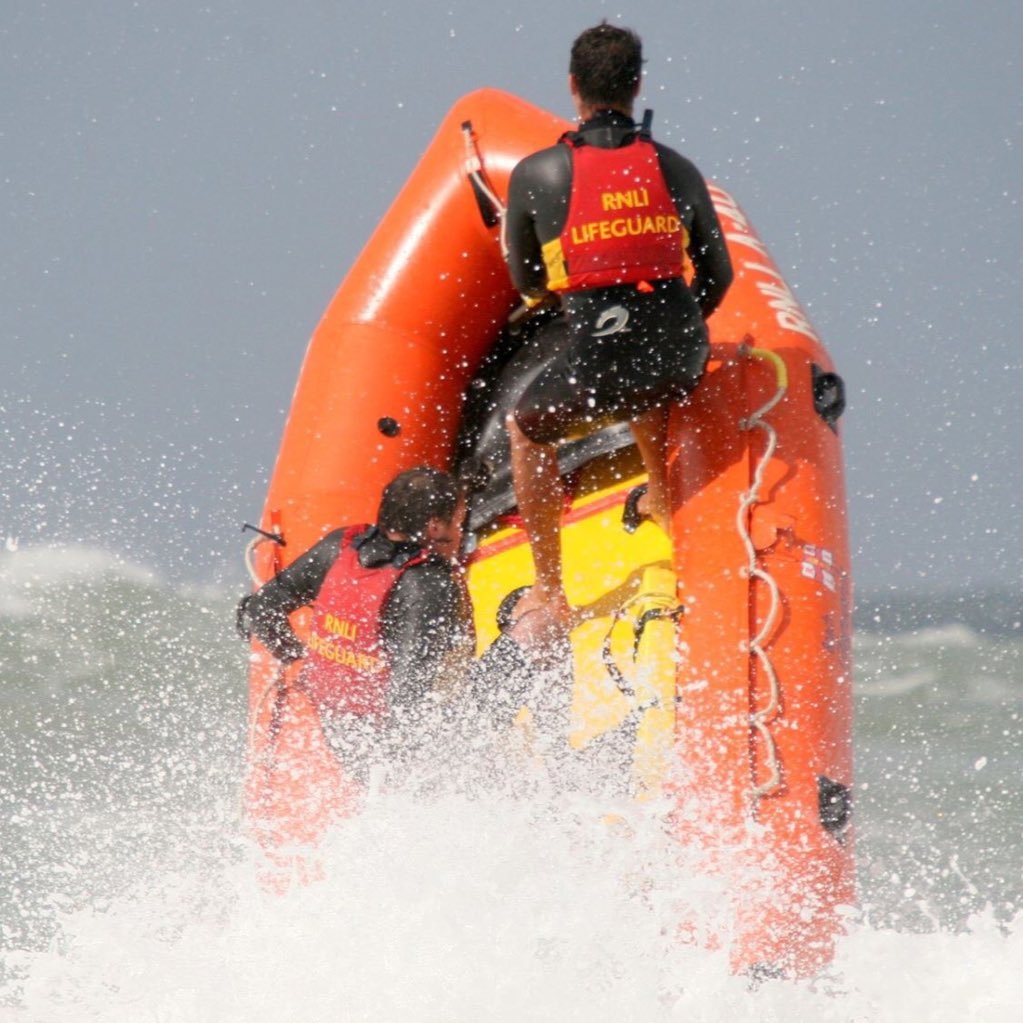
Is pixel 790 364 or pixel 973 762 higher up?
pixel 790 364

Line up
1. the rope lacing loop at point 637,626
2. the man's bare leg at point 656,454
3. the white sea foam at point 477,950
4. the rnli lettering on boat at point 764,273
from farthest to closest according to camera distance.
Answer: the rnli lettering on boat at point 764,273, the man's bare leg at point 656,454, the rope lacing loop at point 637,626, the white sea foam at point 477,950

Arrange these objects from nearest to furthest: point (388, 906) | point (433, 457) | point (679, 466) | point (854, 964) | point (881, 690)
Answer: point (388, 906), point (854, 964), point (679, 466), point (433, 457), point (881, 690)

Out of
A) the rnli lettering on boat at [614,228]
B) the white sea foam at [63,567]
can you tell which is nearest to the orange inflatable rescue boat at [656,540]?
the rnli lettering on boat at [614,228]

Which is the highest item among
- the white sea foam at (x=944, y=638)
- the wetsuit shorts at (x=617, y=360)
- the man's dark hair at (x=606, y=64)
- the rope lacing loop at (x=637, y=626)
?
the man's dark hair at (x=606, y=64)

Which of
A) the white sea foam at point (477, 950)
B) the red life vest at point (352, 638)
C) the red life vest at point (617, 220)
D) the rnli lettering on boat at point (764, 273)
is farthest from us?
the rnli lettering on boat at point (764, 273)

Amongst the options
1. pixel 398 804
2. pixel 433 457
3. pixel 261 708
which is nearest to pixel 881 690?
pixel 433 457

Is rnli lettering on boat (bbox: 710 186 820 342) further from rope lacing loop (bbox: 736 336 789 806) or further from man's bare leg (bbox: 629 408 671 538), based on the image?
man's bare leg (bbox: 629 408 671 538)

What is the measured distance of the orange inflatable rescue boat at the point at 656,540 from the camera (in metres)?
3.11

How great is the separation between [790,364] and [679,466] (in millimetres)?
336

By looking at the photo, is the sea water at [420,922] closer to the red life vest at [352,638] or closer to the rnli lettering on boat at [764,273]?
the red life vest at [352,638]

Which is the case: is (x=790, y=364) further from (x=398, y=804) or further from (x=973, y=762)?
(x=973, y=762)

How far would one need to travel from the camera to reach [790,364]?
3506mm

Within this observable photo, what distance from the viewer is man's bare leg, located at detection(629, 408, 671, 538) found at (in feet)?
11.1

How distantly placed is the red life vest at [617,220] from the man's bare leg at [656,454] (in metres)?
0.37
